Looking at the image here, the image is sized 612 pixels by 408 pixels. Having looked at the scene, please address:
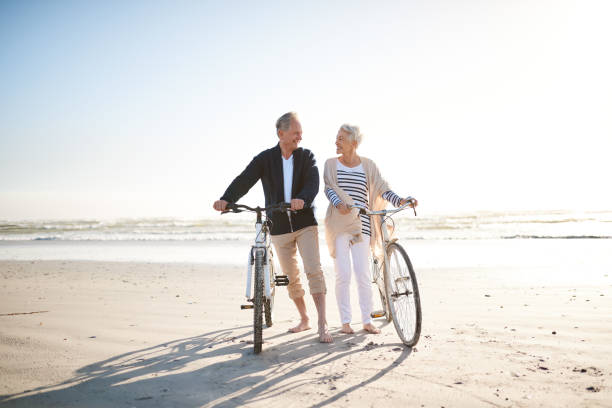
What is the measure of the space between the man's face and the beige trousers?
805mm

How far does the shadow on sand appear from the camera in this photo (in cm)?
238

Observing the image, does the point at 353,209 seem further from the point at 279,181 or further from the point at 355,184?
the point at 279,181

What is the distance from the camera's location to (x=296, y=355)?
3.21m

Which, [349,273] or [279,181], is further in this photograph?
[349,273]

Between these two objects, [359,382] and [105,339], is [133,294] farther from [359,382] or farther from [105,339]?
[359,382]

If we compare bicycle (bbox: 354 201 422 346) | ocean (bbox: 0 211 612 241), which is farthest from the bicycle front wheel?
ocean (bbox: 0 211 612 241)

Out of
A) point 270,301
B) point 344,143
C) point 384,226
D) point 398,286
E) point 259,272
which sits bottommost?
point 270,301

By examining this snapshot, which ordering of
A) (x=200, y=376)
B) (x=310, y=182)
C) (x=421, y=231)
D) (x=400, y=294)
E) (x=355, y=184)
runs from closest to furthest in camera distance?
(x=200, y=376), (x=400, y=294), (x=310, y=182), (x=355, y=184), (x=421, y=231)

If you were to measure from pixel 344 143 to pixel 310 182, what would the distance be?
554 millimetres

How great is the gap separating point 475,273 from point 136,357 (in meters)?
6.37

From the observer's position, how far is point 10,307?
4887 millimetres

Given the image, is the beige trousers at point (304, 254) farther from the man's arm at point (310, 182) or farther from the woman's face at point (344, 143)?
the woman's face at point (344, 143)

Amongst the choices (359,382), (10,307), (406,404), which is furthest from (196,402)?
(10,307)

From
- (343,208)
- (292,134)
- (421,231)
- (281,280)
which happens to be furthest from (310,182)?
(421,231)
